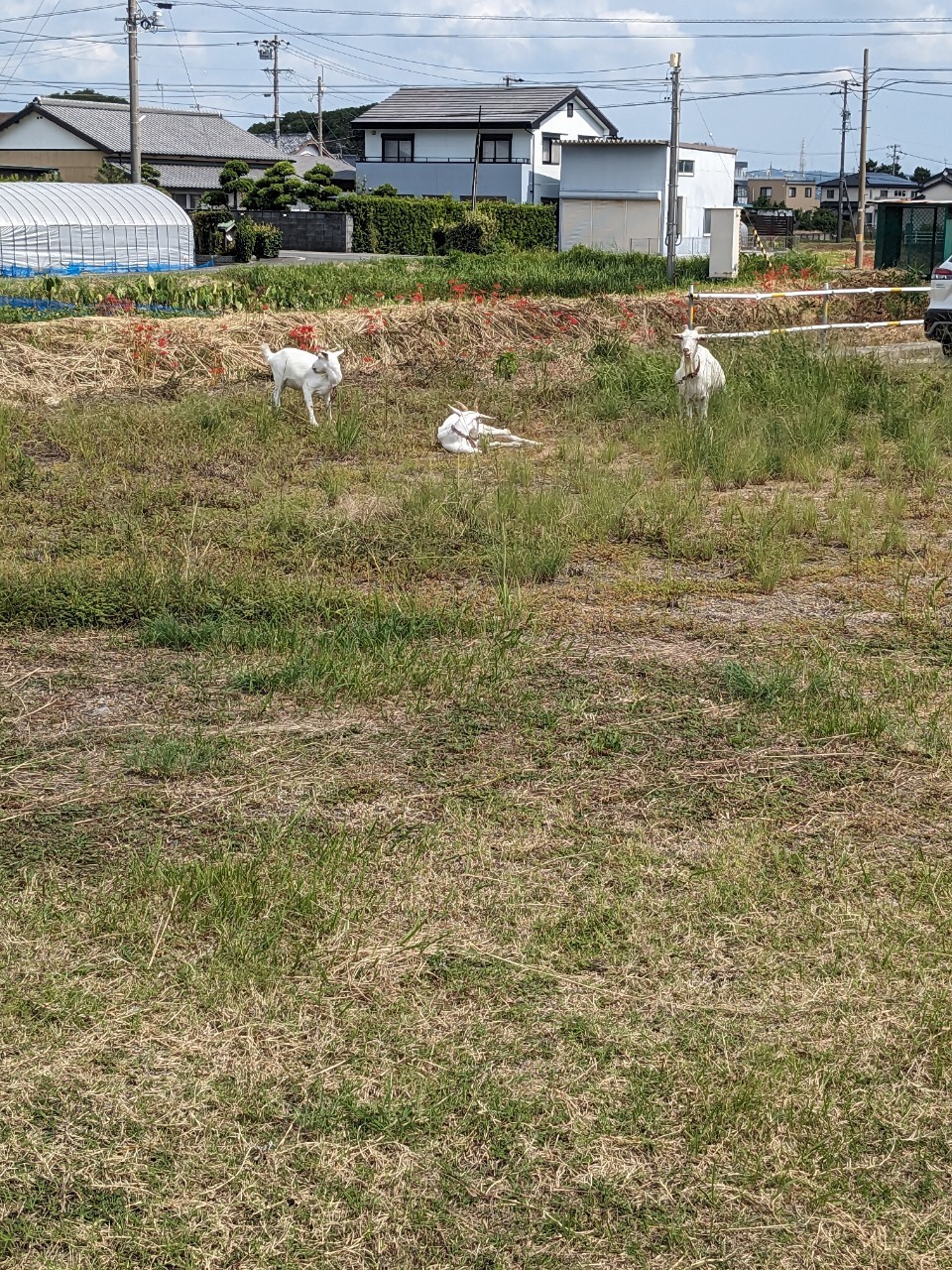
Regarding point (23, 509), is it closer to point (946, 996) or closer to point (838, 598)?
point (838, 598)

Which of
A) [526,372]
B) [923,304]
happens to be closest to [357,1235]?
[526,372]

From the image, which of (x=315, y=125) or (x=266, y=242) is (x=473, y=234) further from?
(x=315, y=125)

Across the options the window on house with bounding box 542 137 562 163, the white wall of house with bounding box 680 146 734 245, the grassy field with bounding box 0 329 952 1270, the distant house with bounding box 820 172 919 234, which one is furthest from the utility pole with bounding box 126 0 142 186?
the distant house with bounding box 820 172 919 234

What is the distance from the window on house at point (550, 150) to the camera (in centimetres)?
5772

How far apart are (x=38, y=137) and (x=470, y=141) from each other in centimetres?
1840

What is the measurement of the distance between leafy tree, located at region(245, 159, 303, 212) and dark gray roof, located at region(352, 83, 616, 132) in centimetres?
1367

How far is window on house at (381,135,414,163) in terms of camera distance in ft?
192

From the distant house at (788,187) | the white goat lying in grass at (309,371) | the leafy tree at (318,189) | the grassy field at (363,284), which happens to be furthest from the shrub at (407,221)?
the distant house at (788,187)

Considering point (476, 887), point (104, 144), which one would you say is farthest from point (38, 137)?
point (476, 887)

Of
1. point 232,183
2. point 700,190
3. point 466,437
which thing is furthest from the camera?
point 700,190

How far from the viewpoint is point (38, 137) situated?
5866 centimetres

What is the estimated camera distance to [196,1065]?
3.21m

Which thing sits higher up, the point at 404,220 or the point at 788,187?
the point at 788,187

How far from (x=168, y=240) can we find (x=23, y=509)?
25484 millimetres
